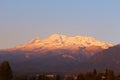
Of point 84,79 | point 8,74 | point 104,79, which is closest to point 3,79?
point 8,74

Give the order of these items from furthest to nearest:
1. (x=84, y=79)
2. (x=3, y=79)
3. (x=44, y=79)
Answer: (x=44, y=79)
(x=84, y=79)
(x=3, y=79)

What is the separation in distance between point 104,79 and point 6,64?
3779cm

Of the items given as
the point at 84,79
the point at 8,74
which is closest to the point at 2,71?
the point at 8,74

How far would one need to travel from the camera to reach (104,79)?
4934 inches

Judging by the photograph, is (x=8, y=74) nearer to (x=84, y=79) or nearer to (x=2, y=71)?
(x=2, y=71)

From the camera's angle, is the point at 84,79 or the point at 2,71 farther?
the point at 84,79

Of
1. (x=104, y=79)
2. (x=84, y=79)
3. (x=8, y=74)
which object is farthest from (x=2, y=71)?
(x=104, y=79)

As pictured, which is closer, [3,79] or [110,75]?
[3,79]

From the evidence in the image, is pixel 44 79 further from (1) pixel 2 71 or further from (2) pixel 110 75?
(1) pixel 2 71

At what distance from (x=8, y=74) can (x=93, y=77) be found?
1225 inches

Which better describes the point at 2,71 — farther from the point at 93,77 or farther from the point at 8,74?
the point at 93,77

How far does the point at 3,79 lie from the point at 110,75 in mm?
33159

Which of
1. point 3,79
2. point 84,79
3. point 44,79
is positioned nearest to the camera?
point 3,79

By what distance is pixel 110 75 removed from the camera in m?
117
